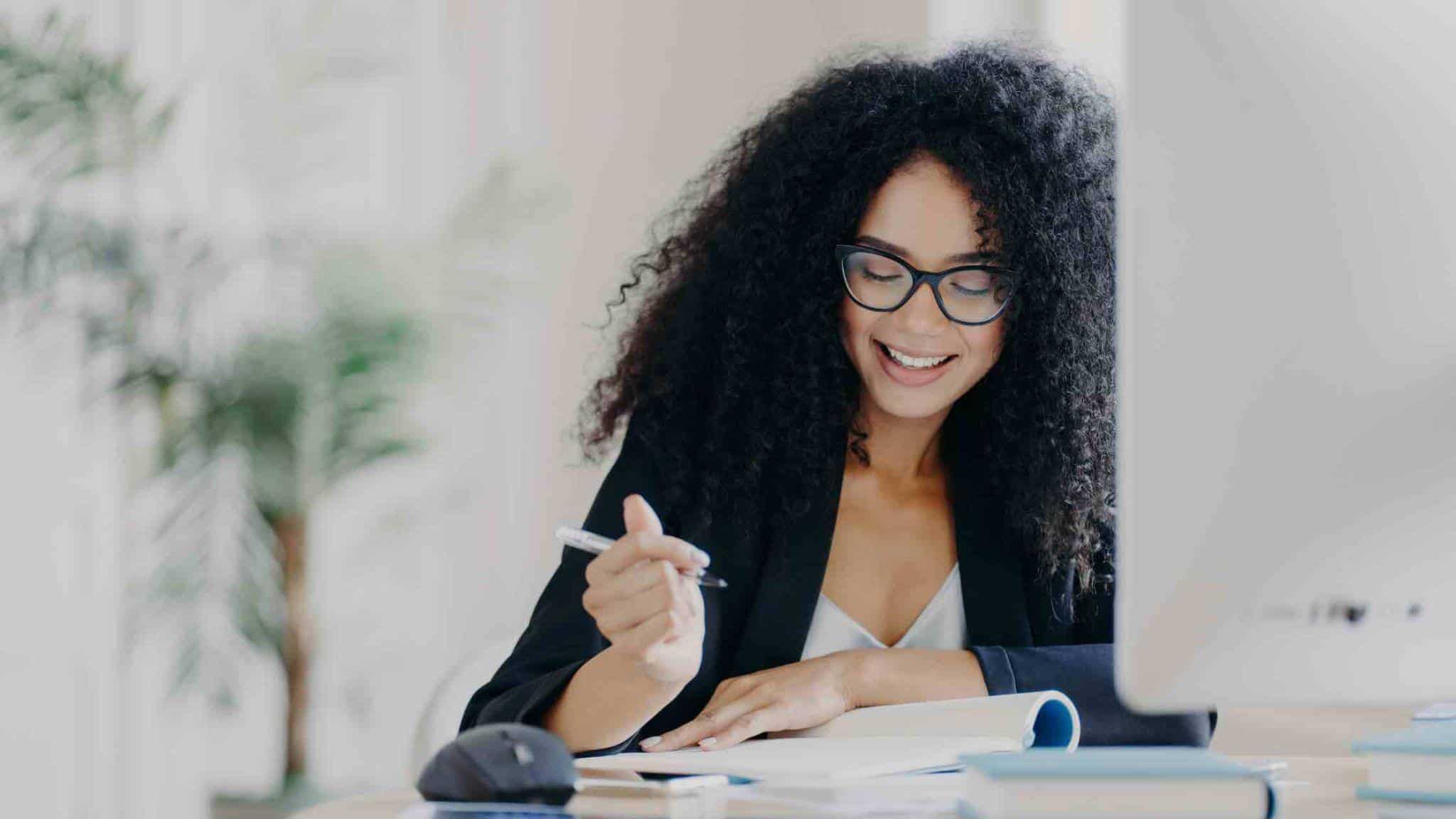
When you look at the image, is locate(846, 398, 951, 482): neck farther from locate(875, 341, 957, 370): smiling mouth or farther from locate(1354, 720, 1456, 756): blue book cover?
locate(1354, 720, 1456, 756): blue book cover

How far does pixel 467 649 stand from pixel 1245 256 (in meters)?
2.70

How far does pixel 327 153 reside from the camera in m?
3.08

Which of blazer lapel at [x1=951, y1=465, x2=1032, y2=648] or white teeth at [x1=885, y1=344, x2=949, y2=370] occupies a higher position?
white teeth at [x1=885, y1=344, x2=949, y2=370]

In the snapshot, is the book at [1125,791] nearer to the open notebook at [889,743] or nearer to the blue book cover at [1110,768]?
the blue book cover at [1110,768]

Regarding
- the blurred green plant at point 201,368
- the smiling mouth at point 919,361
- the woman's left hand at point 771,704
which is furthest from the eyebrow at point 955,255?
the blurred green plant at point 201,368

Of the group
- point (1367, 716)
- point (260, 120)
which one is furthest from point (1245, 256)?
point (260, 120)

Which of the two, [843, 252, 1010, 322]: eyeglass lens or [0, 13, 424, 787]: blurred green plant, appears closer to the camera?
[843, 252, 1010, 322]: eyeglass lens

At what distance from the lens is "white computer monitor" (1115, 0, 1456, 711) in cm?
72

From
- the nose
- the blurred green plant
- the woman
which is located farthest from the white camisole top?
the blurred green plant

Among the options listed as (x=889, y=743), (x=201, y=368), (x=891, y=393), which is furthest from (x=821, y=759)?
(x=201, y=368)

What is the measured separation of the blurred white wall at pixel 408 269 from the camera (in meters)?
2.96

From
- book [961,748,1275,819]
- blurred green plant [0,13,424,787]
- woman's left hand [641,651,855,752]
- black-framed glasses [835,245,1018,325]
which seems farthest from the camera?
blurred green plant [0,13,424,787]

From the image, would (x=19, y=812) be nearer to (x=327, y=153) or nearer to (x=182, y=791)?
(x=182, y=791)

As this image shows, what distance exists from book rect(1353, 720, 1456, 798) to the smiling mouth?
0.64 meters
